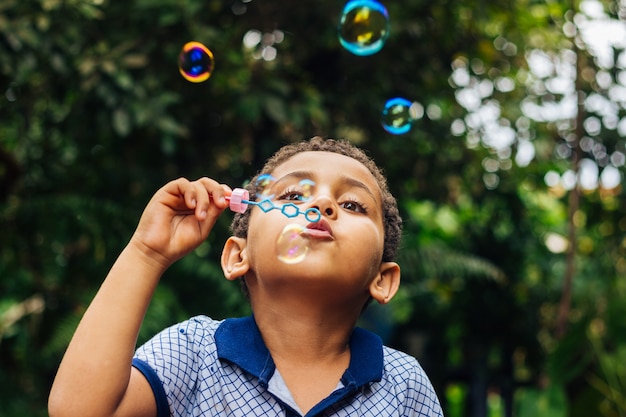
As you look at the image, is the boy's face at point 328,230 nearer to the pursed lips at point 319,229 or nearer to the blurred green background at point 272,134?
the pursed lips at point 319,229

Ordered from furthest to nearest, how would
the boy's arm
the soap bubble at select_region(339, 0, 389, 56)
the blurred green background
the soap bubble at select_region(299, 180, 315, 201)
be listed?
1. the blurred green background
2. the soap bubble at select_region(339, 0, 389, 56)
3. the soap bubble at select_region(299, 180, 315, 201)
4. the boy's arm

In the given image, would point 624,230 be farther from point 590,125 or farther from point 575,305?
point 575,305

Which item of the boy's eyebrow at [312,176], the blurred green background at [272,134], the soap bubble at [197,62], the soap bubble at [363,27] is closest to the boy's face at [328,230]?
the boy's eyebrow at [312,176]

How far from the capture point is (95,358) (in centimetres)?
123

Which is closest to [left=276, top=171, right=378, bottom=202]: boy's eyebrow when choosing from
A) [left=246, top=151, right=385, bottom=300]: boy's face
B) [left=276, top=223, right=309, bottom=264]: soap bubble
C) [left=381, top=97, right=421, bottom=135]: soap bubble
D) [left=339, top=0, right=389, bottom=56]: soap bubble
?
[left=246, top=151, right=385, bottom=300]: boy's face

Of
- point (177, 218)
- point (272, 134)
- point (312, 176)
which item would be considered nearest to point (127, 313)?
point (177, 218)

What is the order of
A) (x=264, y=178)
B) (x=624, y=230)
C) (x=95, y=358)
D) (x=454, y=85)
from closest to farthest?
(x=95, y=358), (x=264, y=178), (x=454, y=85), (x=624, y=230)

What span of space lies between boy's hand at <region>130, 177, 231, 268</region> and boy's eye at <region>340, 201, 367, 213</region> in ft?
0.75

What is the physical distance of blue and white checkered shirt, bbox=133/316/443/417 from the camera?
1350 millimetres

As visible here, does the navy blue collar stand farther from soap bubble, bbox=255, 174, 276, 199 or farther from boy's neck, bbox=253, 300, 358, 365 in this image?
soap bubble, bbox=255, 174, 276, 199

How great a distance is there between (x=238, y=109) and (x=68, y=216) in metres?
1.01

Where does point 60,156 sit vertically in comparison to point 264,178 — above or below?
below

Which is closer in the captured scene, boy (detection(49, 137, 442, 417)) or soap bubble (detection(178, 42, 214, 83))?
boy (detection(49, 137, 442, 417))

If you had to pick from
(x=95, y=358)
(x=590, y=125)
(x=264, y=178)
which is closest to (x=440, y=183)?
(x=590, y=125)
